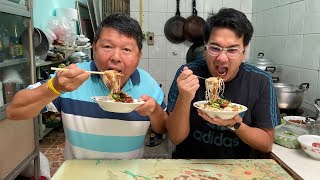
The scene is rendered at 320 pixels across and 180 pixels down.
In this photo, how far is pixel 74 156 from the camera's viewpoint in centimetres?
163

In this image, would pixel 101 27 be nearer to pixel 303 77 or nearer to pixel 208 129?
pixel 208 129

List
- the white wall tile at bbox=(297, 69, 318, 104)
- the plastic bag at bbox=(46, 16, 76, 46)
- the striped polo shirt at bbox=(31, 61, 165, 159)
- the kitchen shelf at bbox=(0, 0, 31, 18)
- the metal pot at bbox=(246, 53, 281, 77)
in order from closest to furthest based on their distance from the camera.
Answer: the striped polo shirt at bbox=(31, 61, 165, 159), the kitchen shelf at bbox=(0, 0, 31, 18), the white wall tile at bbox=(297, 69, 318, 104), the metal pot at bbox=(246, 53, 281, 77), the plastic bag at bbox=(46, 16, 76, 46)

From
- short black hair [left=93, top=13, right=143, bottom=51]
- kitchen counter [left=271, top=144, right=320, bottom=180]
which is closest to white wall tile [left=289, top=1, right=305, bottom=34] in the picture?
kitchen counter [left=271, top=144, right=320, bottom=180]

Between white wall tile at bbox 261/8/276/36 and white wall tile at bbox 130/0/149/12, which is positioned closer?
white wall tile at bbox 261/8/276/36

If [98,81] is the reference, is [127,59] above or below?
above

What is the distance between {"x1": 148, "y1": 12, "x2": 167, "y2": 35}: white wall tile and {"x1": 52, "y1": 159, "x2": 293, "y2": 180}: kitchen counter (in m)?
3.59

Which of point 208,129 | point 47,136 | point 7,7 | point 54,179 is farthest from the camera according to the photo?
point 47,136

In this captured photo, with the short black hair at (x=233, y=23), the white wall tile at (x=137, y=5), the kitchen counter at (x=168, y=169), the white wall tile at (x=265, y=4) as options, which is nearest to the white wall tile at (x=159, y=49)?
the white wall tile at (x=137, y=5)

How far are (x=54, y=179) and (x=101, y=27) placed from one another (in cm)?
82

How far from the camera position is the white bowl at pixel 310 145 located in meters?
1.65

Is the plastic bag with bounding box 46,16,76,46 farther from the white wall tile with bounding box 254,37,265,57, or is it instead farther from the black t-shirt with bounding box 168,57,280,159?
the white wall tile with bounding box 254,37,265,57

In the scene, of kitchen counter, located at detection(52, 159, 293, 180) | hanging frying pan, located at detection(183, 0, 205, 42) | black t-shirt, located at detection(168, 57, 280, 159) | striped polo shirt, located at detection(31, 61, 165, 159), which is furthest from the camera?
hanging frying pan, located at detection(183, 0, 205, 42)

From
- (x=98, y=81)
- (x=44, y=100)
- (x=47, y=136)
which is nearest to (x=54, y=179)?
(x=44, y=100)

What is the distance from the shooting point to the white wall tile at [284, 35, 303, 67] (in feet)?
10.1
